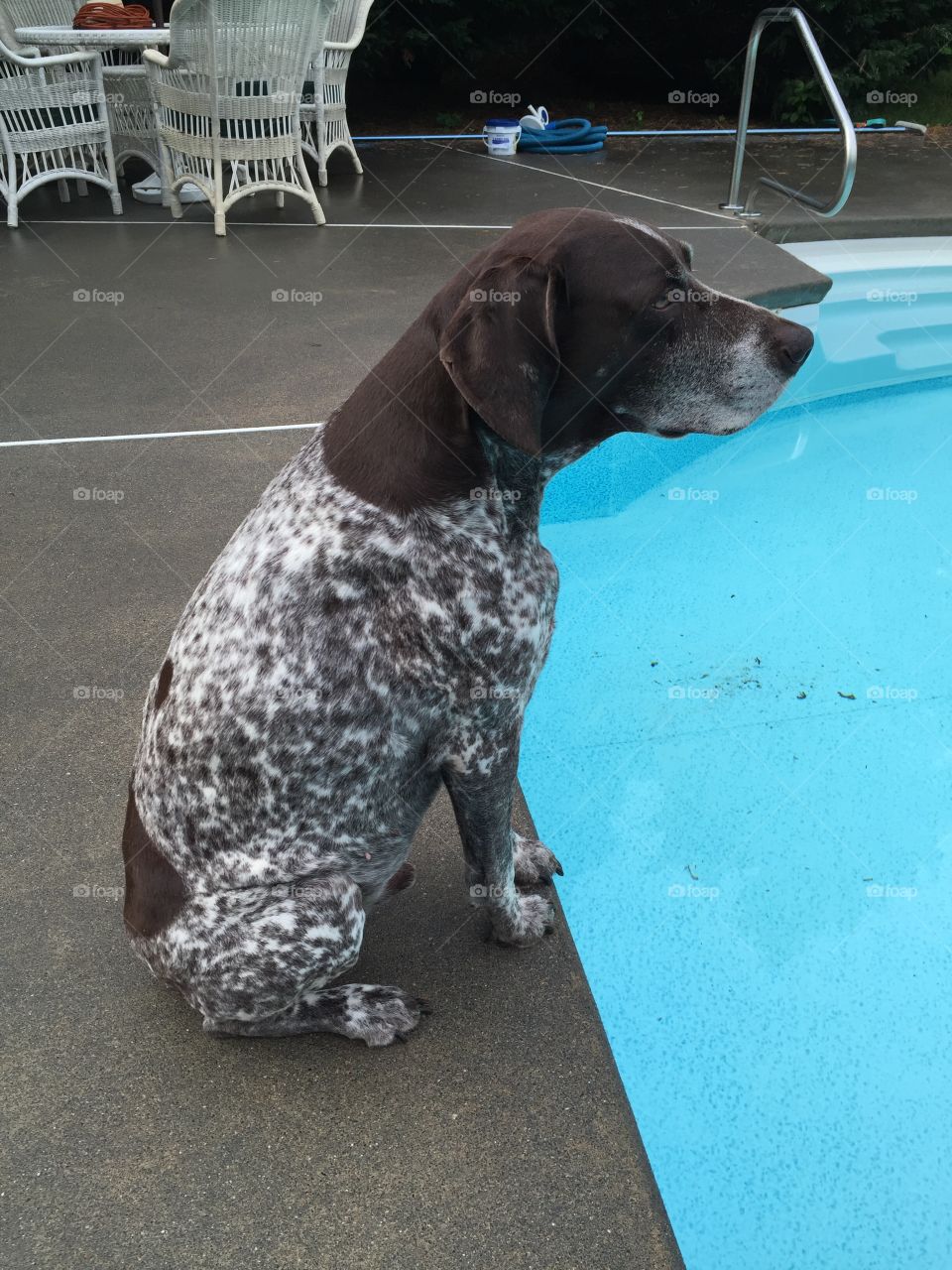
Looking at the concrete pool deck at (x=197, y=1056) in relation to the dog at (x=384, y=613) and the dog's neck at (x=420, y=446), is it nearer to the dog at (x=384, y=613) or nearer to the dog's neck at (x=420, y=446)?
the dog at (x=384, y=613)

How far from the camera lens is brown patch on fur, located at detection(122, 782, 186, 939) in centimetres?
180

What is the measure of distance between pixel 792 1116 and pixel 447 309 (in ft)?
6.22

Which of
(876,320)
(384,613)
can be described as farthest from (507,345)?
(876,320)

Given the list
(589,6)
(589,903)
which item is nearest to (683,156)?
(589,6)

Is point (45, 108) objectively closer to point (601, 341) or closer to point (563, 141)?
point (563, 141)

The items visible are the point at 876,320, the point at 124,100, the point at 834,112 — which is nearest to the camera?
the point at 834,112

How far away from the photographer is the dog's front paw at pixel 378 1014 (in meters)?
1.88

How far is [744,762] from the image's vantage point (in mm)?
3256

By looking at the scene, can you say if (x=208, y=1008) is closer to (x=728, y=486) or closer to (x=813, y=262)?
(x=728, y=486)

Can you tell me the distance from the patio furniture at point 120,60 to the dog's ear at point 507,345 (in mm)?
5892

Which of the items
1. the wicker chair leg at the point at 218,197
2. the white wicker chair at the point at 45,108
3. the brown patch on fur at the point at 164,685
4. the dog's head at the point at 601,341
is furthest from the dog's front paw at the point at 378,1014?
the white wicker chair at the point at 45,108

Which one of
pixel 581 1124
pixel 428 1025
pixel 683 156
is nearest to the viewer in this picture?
pixel 581 1124

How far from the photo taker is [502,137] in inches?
343

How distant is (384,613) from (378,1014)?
78 cm
